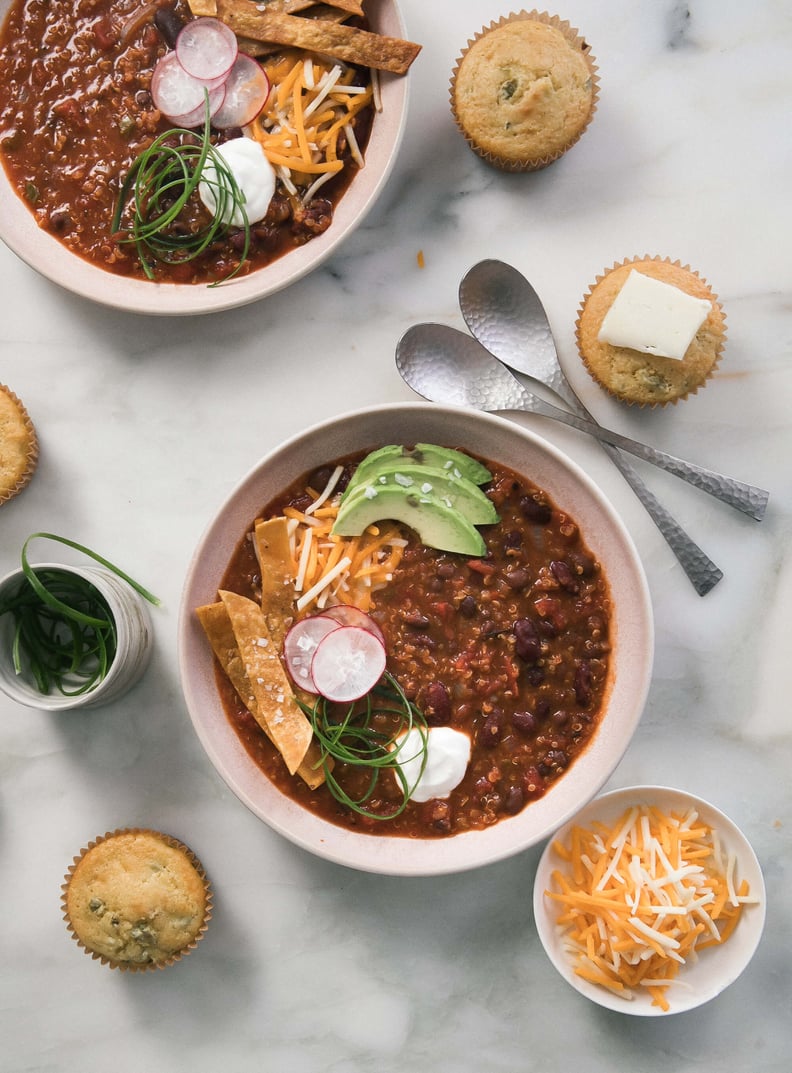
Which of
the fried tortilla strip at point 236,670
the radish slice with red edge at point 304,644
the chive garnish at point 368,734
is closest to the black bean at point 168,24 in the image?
the fried tortilla strip at point 236,670

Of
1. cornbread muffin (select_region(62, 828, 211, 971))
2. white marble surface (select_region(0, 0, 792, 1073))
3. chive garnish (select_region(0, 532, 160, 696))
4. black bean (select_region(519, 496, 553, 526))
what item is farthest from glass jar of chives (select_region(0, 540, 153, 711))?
black bean (select_region(519, 496, 553, 526))

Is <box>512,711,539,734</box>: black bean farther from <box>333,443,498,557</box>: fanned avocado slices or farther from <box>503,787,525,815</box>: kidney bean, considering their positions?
<box>333,443,498,557</box>: fanned avocado slices

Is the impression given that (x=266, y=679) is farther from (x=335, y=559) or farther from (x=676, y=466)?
(x=676, y=466)

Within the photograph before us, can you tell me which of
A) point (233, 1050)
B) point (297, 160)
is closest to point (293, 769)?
point (233, 1050)

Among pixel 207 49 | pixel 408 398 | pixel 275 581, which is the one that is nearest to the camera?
pixel 275 581

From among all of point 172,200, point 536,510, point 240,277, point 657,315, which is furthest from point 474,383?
point 172,200

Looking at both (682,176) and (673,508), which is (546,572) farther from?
(682,176)

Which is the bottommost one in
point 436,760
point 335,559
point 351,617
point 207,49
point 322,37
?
point 436,760
